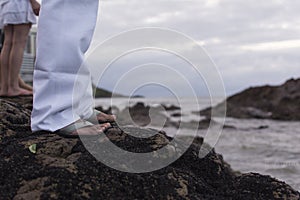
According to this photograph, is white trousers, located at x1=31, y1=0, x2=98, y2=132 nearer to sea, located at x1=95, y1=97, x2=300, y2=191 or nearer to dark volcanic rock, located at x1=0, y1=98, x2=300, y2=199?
dark volcanic rock, located at x1=0, y1=98, x2=300, y2=199

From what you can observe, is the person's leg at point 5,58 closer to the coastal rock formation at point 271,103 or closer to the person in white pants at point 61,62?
the person in white pants at point 61,62

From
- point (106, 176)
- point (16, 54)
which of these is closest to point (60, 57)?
point (106, 176)

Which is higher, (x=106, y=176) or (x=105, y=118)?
(x=105, y=118)

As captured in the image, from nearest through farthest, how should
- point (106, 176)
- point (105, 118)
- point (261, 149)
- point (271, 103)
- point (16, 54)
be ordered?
point (106, 176)
point (105, 118)
point (16, 54)
point (261, 149)
point (271, 103)

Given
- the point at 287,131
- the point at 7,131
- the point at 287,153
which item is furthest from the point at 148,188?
the point at 287,131

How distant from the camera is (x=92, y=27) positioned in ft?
11.1

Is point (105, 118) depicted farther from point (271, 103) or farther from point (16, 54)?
point (271, 103)

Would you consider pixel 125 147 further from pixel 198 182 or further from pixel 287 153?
pixel 287 153

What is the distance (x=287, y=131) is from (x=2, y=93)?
37.1ft

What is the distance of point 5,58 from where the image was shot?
543cm

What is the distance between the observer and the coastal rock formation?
2156 centimetres

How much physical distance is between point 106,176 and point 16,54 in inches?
118

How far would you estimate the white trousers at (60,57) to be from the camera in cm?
325

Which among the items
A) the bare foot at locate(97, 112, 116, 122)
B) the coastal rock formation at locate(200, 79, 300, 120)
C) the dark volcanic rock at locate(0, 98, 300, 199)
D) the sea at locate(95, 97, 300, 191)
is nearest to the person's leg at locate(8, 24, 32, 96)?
the sea at locate(95, 97, 300, 191)
